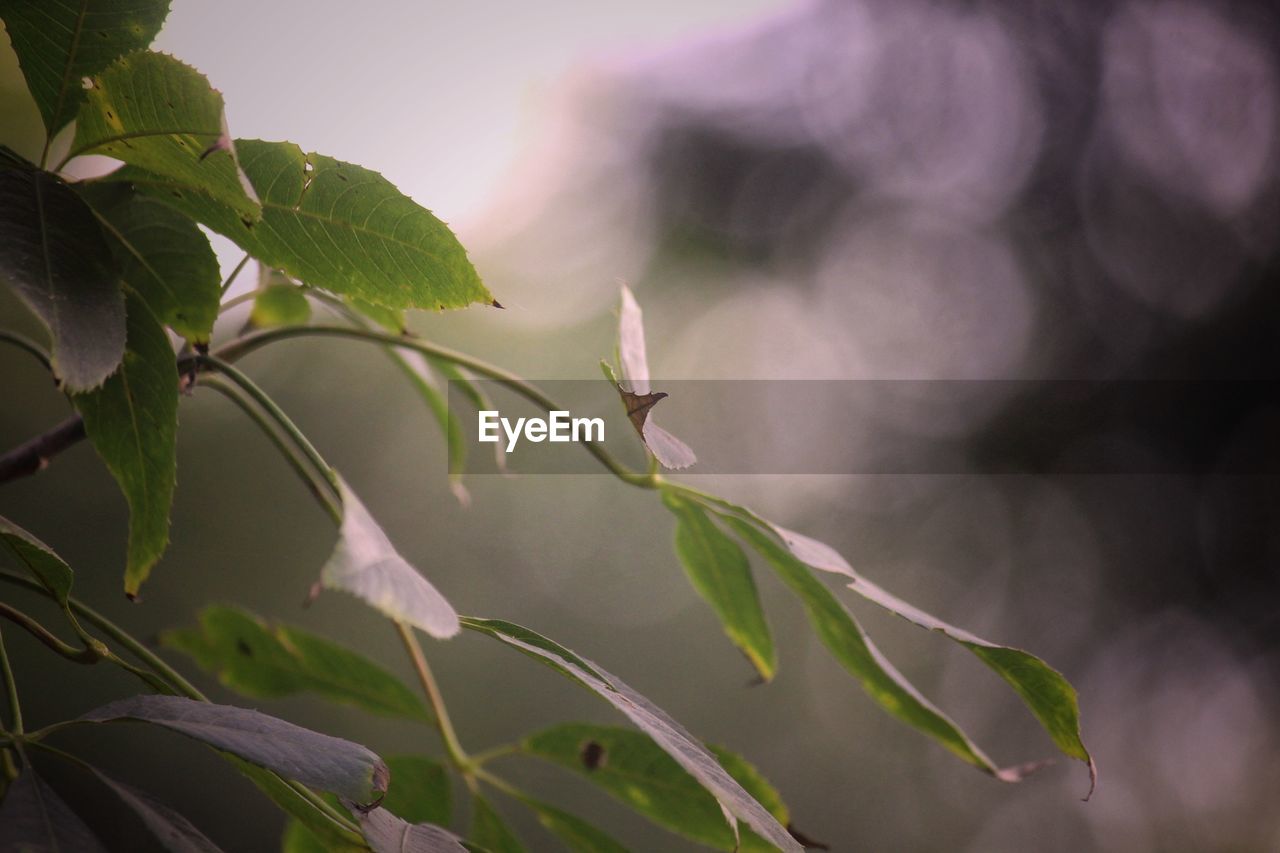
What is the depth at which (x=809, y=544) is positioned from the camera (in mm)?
502

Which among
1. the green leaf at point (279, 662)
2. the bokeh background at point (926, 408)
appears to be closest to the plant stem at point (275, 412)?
the green leaf at point (279, 662)

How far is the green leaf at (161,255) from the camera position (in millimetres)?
411

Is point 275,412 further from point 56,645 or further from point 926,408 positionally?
point 926,408

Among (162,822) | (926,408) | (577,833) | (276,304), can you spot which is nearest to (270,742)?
(162,822)

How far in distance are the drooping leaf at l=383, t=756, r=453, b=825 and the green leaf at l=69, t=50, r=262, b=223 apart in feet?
1.29

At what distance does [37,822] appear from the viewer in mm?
301

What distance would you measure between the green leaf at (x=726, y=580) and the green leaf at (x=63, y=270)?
0.36 metres

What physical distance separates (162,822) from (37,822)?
46 millimetres

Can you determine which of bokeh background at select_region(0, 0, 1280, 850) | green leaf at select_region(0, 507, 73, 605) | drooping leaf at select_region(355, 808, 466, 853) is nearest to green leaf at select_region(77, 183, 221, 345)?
green leaf at select_region(0, 507, 73, 605)

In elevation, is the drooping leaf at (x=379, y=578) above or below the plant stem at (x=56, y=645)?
above

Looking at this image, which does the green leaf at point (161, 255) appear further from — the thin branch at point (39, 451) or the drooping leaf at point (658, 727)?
the drooping leaf at point (658, 727)

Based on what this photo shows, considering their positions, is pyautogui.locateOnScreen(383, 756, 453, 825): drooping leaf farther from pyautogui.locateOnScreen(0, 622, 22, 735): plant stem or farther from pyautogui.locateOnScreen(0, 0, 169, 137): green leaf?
pyautogui.locateOnScreen(0, 0, 169, 137): green leaf

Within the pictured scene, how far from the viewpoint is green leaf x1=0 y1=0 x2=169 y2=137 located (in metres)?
0.36

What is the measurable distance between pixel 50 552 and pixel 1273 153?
4.56 m
